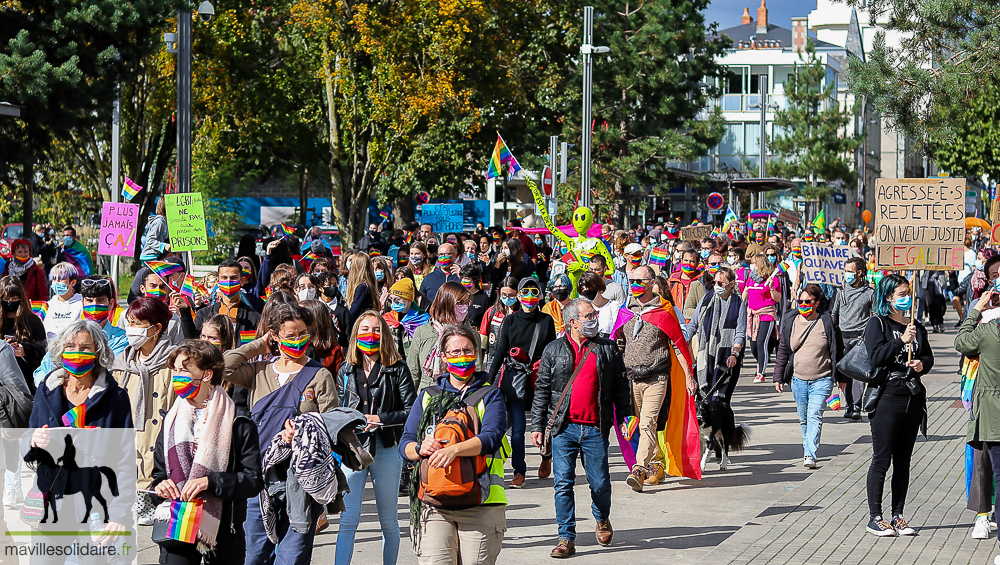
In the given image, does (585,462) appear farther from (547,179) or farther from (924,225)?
(547,179)

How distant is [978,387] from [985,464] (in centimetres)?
64

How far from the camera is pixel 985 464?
847 centimetres

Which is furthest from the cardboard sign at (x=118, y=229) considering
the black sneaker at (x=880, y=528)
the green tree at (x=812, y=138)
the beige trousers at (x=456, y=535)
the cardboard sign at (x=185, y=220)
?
the green tree at (x=812, y=138)

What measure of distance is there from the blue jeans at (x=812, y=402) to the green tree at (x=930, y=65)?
16.4ft

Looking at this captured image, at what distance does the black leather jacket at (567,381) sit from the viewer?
8195 millimetres

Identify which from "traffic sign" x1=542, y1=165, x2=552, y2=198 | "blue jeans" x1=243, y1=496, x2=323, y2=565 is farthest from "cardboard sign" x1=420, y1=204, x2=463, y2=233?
"blue jeans" x1=243, y1=496, x2=323, y2=565

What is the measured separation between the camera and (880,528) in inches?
339

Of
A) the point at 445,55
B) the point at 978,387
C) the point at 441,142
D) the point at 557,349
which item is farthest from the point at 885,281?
the point at 441,142

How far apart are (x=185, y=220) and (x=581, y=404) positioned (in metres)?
7.92

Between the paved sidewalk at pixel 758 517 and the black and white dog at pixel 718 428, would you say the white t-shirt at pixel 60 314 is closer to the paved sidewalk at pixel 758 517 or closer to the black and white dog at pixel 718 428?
the paved sidewalk at pixel 758 517

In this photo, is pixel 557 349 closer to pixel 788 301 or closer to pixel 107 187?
pixel 788 301

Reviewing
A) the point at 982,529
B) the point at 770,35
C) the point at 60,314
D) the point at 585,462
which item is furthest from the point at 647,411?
the point at 770,35

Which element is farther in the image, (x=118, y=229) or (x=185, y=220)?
(x=118, y=229)

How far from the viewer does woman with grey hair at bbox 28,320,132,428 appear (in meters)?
5.90
